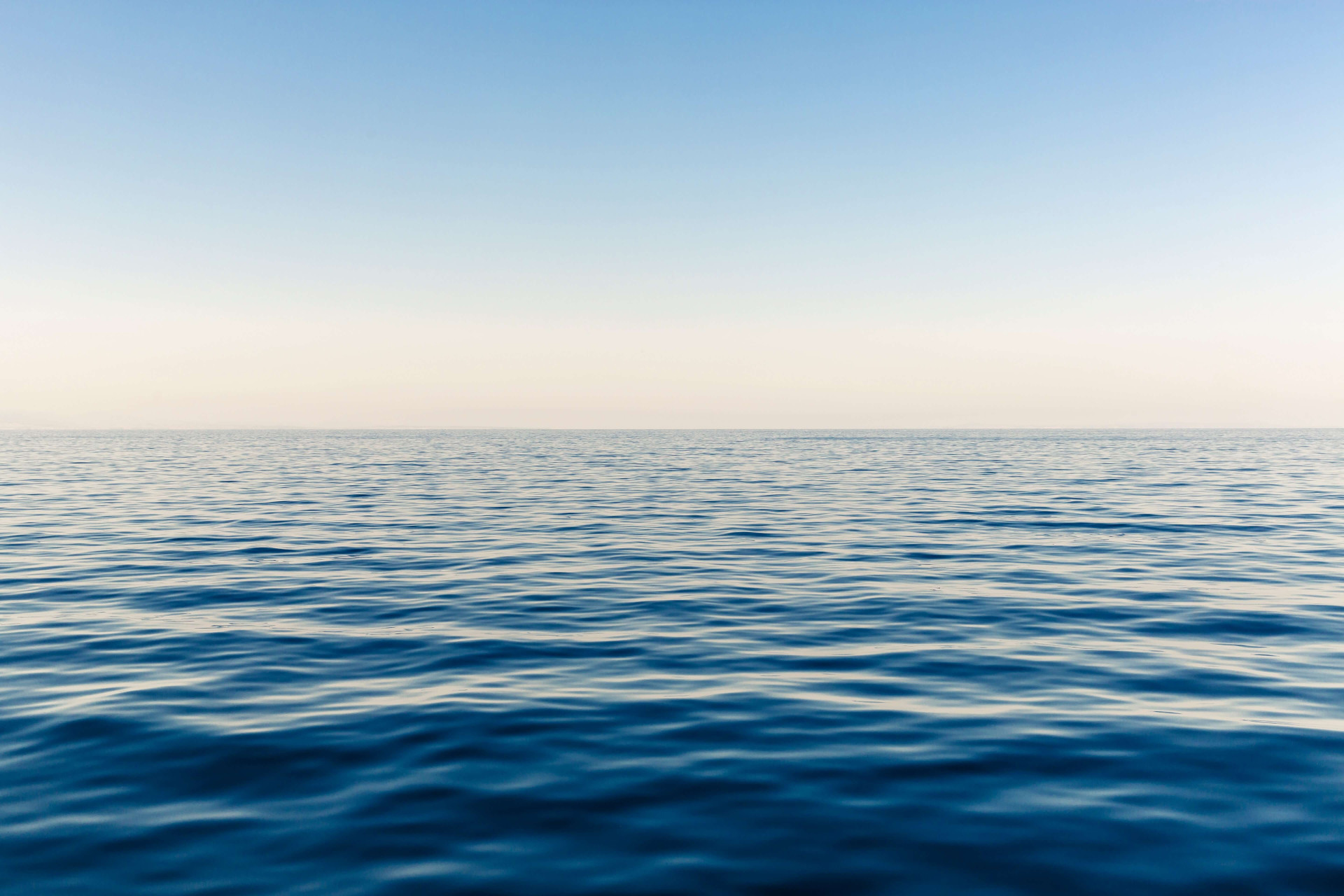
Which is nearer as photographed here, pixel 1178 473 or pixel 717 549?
pixel 717 549

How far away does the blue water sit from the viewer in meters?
5.18

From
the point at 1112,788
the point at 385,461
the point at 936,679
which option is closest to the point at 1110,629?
the point at 936,679

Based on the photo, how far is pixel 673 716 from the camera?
25.5 feet

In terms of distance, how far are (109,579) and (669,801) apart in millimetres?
A: 13310

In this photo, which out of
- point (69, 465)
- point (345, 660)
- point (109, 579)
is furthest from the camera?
point (69, 465)

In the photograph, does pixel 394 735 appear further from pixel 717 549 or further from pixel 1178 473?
pixel 1178 473

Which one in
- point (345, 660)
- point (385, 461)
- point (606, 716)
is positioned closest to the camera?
point (606, 716)

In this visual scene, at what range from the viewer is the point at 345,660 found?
9.76 meters

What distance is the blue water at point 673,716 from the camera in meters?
5.18

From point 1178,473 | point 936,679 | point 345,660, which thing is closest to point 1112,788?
point 936,679

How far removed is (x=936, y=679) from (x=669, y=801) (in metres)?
4.05

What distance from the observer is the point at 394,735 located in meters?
7.25

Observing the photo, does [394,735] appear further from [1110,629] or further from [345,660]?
[1110,629]

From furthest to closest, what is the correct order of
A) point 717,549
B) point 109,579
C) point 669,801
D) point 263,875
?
point 717,549 → point 109,579 → point 669,801 → point 263,875
